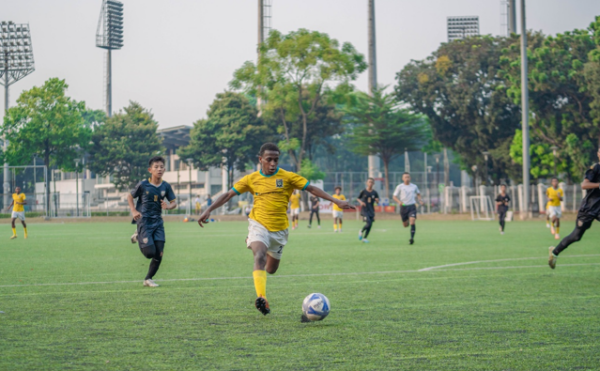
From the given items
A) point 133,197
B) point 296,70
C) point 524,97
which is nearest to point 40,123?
point 296,70

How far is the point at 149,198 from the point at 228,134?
4859 centimetres

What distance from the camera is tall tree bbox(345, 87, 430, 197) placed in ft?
183

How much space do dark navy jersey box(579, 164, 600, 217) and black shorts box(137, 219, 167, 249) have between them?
21.3ft

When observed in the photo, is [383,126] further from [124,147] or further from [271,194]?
[271,194]

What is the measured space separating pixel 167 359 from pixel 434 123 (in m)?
53.3

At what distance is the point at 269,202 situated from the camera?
796 centimetres

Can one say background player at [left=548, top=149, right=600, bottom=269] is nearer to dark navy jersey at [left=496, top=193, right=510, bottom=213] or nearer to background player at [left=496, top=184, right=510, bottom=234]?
background player at [left=496, top=184, right=510, bottom=234]

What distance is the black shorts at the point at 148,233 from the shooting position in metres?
10.0

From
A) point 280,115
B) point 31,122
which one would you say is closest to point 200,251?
point 280,115

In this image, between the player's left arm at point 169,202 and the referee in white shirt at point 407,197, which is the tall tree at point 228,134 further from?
the player's left arm at point 169,202

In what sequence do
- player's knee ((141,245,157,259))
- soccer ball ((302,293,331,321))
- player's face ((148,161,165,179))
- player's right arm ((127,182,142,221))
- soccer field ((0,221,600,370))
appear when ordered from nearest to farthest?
soccer field ((0,221,600,370))
soccer ball ((302,293,331,321))
player's right arm ((127,182,142,221))
player's knee ((141,245,157,259))
player's face ((148,161,165,179))

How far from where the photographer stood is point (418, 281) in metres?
10.7

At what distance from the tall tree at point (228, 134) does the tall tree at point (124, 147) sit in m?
4.11

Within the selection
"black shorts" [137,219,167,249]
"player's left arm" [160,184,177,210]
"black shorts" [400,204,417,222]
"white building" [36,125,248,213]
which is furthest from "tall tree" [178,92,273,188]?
"black shorts" [137,219,167,249]
